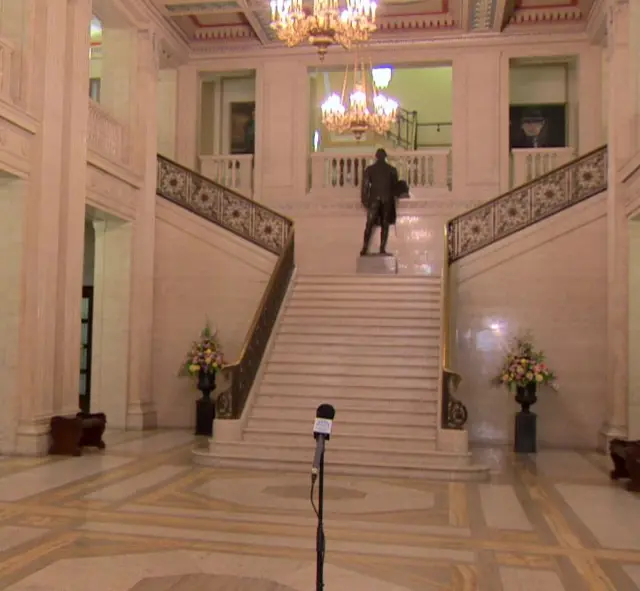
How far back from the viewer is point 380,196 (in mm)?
14039

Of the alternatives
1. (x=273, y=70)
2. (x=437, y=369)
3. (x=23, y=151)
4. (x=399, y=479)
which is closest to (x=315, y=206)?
(x=273, y=70)

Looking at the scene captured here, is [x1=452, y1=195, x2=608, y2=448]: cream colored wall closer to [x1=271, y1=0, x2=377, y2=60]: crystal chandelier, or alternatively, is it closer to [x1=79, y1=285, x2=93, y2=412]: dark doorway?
[x1=271, y1=0, x2=377, y2=60]: crystal chandelier

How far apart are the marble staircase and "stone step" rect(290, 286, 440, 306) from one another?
2cm

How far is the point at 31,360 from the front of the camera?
31.1 ft

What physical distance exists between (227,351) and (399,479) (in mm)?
5589

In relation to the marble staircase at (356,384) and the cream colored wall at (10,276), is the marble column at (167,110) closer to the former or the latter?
the marble staircase at (356,384)

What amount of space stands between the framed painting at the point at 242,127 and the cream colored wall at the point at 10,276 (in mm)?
9012

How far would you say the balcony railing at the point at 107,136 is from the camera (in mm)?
11555

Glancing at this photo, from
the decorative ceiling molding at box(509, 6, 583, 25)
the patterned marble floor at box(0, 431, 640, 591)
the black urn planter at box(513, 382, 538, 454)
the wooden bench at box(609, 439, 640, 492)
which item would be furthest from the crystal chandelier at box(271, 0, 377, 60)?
the decorative ceiling molding at box(509, 6, 583, 25)

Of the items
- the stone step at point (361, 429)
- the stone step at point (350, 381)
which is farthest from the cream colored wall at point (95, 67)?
the stone step at point (361, 429)

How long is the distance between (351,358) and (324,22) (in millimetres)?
4732

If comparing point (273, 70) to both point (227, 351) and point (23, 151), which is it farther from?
point (23, 151)

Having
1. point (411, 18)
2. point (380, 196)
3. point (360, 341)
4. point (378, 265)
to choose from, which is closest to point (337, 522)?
point (360, 341)

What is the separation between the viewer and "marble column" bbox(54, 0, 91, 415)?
1006 cm
